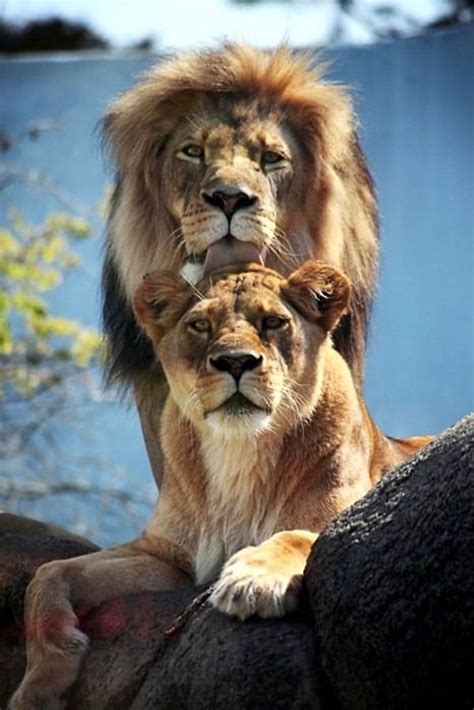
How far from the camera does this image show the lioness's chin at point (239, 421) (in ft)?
13.1

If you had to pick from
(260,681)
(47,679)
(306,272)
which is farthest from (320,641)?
(306,272)

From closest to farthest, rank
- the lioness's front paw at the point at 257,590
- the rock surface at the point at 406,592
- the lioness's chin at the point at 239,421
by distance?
1. the rock surface at the point at 406,592
2. the lioness's front paw at the point at 257,590
3. the lioness's chin at the point at 239,421

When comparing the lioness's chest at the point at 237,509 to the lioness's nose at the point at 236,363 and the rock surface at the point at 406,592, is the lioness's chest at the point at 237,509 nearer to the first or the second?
the lioness's nose at the point at 236,363

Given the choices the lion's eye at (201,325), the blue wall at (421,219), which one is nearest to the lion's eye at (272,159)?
the lion's eye at (201,325)

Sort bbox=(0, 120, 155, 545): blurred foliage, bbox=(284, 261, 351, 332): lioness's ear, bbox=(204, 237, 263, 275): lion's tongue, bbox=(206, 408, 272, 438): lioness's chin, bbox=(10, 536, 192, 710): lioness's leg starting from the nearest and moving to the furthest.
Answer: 1. bbox=(10, 536, 192, 710): lioness's leg
2. bbox=(206, 408, 272, 438): lioness's chin
3. bbox=(284, 261, 351, 332): lioness's ear
4. bbox=(204, 237, 263, 275): lion's tongue
5. bbox=(0, 120, 155, 545): blurred foliage

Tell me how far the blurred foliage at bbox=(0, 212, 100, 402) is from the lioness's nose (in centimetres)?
391

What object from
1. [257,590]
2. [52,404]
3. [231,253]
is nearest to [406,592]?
[257,590]

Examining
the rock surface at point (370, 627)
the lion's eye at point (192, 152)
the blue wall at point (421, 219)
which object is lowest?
the rock surface at point (370, 627)

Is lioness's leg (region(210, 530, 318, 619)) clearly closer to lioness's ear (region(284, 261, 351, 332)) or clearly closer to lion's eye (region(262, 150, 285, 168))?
lioness's ear (region(284, 261, 351, 332))

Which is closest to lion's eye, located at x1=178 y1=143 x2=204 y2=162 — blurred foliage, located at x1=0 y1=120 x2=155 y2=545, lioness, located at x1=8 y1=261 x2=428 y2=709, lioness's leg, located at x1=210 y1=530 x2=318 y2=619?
lioness, located at x1=8 y1=261 x2=428 y2=709

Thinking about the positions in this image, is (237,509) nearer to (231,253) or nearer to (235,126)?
(231,253)

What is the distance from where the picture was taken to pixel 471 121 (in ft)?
25.2

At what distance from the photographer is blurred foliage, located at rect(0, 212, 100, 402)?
819 cm

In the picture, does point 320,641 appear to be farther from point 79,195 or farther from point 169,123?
point 79,195
